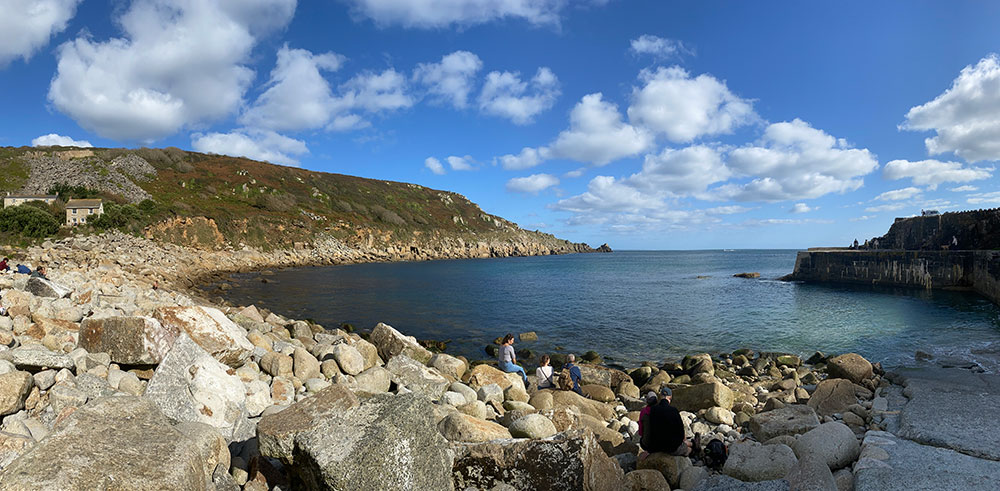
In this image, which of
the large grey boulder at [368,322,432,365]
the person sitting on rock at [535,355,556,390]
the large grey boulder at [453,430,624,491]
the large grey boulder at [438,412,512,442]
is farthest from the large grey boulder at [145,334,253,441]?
the person sitting on rock at [535,355,556,390]

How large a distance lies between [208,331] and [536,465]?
22.5 feet

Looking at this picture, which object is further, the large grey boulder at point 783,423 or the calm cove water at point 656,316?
the calm cove water at point 656,316

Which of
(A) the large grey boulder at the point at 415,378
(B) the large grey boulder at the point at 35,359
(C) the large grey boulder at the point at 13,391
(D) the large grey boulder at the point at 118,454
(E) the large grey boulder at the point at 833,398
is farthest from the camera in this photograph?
(E) the large grey boulder at the point at 833,398

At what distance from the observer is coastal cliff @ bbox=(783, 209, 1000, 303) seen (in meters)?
39.0

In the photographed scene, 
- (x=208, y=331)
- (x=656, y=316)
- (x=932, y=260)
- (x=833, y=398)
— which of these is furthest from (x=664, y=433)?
(x=932, y=260)

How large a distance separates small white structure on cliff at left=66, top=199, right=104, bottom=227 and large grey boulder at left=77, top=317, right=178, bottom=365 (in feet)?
174

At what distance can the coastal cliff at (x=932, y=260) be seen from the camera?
3899 centimetres

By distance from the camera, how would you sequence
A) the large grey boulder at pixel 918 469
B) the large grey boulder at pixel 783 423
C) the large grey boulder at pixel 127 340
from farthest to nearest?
1. the large grey boulder at pixel 783 423
2. the large grey boulder at pixel 127 340
3. the large grey boulder at pixel 918 469

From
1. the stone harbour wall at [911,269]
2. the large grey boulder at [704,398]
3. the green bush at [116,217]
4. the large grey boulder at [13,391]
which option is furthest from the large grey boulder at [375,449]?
the green bush at [116,217]

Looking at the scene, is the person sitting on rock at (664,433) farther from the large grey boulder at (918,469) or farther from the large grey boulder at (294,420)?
the large grey boulder at (294,420)

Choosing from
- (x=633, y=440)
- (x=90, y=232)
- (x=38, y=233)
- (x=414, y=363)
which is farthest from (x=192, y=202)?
(x=633, y=440)

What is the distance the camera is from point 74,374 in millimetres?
6738

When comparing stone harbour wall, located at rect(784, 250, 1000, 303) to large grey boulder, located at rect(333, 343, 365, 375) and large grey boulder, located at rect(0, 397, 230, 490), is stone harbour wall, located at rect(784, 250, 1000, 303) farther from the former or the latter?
large grey boulder, located at rect(0, 397, 230, 490)

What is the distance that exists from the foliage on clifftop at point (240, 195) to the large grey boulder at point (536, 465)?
60481 millimetres
